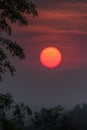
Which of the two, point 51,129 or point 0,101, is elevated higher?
point 51,129

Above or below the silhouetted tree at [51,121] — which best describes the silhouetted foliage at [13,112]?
below

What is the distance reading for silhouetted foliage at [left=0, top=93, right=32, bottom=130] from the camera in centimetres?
2189

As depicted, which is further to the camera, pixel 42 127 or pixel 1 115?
pixel 42 127

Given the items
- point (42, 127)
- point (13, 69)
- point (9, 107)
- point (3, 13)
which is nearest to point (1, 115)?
point (9, 107)

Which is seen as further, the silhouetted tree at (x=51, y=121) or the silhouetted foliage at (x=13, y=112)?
the silhouetted tree at (x=51, y=121)

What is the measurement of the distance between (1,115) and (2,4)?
615 centimetres

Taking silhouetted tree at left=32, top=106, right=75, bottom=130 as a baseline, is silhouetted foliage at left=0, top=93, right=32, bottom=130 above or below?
below

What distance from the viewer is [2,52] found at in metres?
21.6

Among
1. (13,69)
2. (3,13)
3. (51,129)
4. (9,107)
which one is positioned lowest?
(9,107)

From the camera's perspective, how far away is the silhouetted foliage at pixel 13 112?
21.9 m

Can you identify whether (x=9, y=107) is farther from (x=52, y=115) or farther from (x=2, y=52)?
(x=52, y=115)

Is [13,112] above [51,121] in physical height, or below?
below

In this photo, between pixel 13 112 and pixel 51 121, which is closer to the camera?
pixel 13 112

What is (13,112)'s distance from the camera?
23141mm
